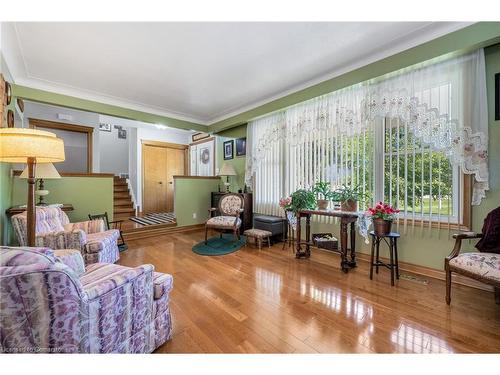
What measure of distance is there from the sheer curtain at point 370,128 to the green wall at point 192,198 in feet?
4.60

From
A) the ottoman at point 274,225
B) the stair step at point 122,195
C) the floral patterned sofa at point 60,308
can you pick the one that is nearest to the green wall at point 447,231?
the ottoman at point 274,225

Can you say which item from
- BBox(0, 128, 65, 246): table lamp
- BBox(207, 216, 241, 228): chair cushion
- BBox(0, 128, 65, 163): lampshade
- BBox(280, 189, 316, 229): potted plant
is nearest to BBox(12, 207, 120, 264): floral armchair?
BBox(0, 128, 65, 246): table lamp

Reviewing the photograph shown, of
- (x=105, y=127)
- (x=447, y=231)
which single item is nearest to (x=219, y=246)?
(x=447, y=231)

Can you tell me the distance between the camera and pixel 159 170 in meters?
6.52

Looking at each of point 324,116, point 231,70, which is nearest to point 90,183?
point 231,70

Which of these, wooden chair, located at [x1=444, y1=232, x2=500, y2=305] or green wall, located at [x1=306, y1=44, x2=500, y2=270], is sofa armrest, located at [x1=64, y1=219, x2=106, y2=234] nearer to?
green wall, located at [x1=306, y1=44, x2=500, y2=270]

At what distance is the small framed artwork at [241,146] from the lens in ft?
15.3

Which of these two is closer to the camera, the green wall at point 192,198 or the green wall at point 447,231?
the green wall at point 447,231

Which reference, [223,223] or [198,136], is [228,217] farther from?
[198,136]

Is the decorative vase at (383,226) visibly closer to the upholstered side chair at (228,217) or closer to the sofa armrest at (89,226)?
the upholstered side chair at (228,217)

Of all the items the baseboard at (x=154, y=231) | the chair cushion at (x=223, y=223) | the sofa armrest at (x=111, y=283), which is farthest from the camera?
the baseboard at (x=154, y=231)

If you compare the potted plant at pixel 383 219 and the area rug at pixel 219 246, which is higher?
the potted plant at pixel 383 219

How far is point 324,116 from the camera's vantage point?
10.1 feet

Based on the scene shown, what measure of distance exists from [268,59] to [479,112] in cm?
218
